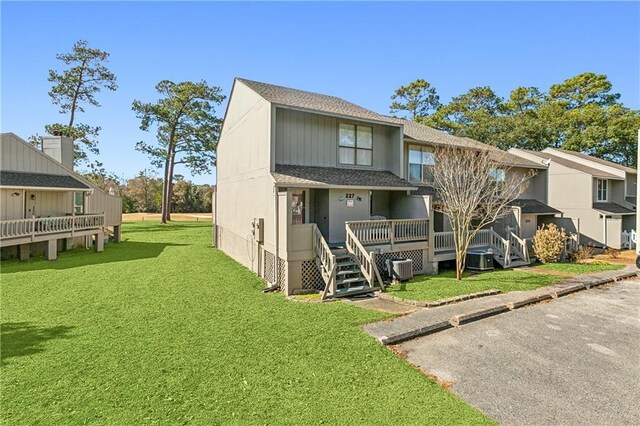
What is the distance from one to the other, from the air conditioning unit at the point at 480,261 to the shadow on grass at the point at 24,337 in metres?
14.0

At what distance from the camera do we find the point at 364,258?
1120 cm

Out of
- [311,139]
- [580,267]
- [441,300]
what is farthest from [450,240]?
[311,139]

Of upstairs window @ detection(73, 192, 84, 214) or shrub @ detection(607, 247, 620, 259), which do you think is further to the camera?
upstairs window @ detection(73, 192, 84, 214)

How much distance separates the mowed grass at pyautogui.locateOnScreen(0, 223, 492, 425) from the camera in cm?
442

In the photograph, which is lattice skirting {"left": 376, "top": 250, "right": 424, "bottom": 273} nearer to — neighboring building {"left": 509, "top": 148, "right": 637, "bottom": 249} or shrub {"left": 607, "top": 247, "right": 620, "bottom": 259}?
shrub {"left": 607, "top": 247, "right": 620, "bottom": 259}

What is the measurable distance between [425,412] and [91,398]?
471 centimetres

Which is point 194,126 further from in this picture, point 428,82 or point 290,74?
point 428,82

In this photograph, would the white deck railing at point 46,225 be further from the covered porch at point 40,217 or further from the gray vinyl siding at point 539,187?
the gray vinyl siding at point 539,187

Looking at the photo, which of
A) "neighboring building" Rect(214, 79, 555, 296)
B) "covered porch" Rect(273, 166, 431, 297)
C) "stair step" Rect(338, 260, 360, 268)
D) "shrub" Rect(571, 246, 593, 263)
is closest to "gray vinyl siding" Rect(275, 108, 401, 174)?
"neighboring building" Rect(214, 79, 555, 296)

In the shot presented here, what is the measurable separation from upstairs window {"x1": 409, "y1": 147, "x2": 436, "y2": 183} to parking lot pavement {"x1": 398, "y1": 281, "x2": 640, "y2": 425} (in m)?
8.93

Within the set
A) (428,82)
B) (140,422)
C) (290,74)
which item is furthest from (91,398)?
(428,82)

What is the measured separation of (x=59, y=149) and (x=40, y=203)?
17.2 ft

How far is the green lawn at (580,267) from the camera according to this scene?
46.2 ft

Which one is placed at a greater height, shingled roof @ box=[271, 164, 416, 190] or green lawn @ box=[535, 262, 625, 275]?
shingled roof @ box=[271, 164, 416, 190]
